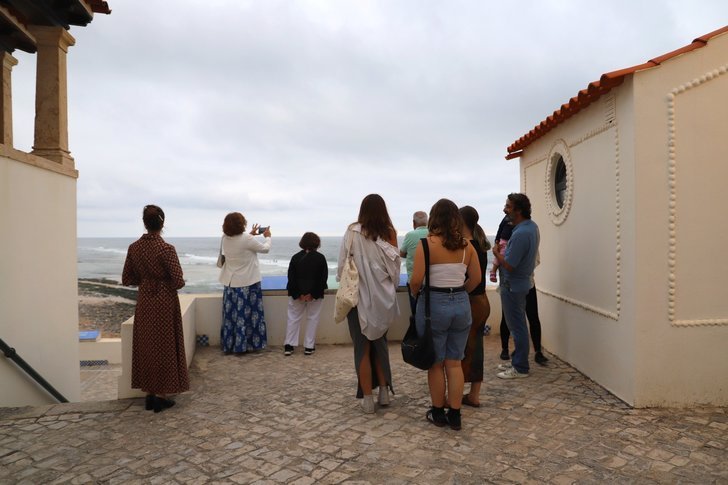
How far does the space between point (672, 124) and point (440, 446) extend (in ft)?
10.5

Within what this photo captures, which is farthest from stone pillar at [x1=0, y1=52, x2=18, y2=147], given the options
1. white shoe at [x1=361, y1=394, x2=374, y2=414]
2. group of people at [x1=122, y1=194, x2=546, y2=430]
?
white shoe at [x1=361, y1=394, x2=374, y2=414]

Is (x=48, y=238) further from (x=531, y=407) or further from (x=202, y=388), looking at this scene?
(x=531, y=407)

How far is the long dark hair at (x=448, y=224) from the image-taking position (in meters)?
3.78

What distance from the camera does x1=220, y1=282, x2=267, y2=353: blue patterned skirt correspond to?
6.61 m

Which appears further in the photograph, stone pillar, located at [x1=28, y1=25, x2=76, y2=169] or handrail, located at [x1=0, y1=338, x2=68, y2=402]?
stone pillar, located at [x1=28, y1=25, x2=76, y2=169]

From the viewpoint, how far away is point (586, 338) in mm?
5227

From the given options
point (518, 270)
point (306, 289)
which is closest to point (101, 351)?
point (306, 289)

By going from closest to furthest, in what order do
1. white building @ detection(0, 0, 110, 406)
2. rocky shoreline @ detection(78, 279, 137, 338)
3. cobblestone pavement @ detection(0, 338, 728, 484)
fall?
cobblestone pavement @ detection(0, 338, 728, 484) < white building @ detection(0, 0, 110, 406) < rocky shoreline @ detection(78, 279, 137, 338)

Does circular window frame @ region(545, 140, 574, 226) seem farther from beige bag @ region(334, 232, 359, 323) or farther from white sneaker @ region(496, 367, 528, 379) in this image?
beige bag @ region(334, 232, 359, 323)

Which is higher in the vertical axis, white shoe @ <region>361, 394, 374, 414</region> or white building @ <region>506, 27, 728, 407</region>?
white building @ <region>506, 27, 728, 407</region>

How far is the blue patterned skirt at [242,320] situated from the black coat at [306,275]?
491 millimetres

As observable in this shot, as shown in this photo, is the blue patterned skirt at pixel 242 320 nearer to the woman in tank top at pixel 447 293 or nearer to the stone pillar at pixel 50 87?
the stone pillar at pixel 50 87

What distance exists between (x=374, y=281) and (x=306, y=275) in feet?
8.66

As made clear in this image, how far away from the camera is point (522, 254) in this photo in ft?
16.4
